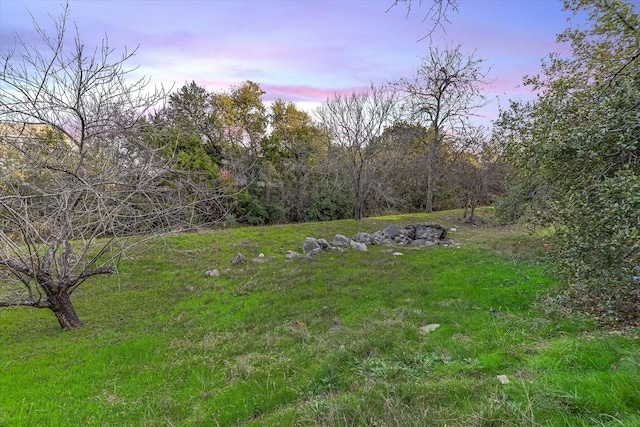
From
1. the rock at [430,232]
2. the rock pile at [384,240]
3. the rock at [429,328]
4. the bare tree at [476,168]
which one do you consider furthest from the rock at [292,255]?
the bare tree at [476,168]

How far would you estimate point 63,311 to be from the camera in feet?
14.4

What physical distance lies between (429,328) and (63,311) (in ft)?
17.0

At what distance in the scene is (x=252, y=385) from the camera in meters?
3.03

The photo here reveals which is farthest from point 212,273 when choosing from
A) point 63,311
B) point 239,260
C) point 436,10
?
point 436,10

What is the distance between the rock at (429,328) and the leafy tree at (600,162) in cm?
163

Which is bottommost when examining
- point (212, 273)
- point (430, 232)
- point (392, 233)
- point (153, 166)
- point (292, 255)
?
point (212, 273)

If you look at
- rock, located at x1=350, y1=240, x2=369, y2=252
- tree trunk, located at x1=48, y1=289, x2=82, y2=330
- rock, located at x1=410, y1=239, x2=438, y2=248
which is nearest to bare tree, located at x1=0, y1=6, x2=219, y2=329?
tree trunk, located at x1=48, y1=289, x2=82, y2=330

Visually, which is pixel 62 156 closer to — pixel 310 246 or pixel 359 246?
pixel 310 246

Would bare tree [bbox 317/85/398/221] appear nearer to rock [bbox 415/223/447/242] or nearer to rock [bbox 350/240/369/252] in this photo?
rock [bbox 415/223/447/242]

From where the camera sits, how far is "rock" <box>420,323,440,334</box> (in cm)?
400

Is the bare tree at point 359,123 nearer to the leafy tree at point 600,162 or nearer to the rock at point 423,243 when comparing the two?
the rock at point 423,243

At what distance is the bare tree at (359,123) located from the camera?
48.6 feet

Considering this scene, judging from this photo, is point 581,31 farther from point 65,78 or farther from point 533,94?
point 65,78

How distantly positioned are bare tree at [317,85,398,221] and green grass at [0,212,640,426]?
9.40 m
